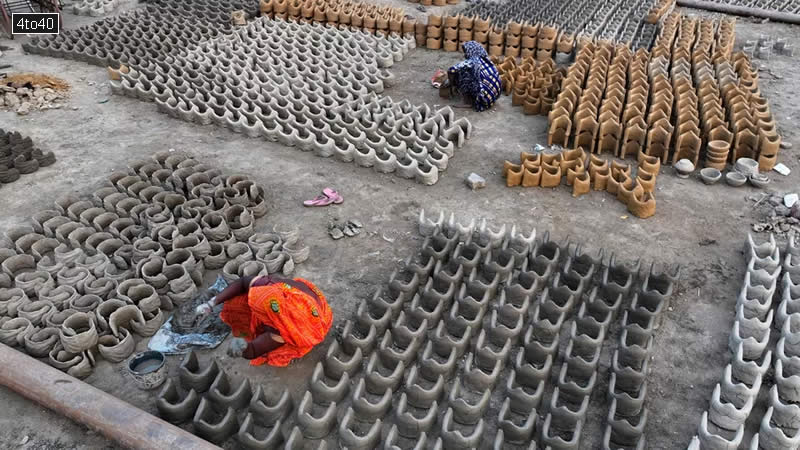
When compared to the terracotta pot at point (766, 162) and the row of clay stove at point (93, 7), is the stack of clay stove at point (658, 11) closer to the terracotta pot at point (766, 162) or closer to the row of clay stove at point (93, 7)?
the terracotta pot at point (766, 162)

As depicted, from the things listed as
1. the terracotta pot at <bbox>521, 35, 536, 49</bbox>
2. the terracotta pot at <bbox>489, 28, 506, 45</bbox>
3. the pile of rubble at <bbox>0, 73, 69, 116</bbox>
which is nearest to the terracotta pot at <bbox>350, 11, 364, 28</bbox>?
the terracotta pot at <bbox>489, 28, 506, 45</bbox>

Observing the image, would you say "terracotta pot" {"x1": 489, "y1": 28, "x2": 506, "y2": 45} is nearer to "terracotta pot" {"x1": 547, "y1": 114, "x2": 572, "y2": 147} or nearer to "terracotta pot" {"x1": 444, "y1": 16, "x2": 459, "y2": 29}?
"terracotta pot" {"x1": 444, "y1": 16, "x2": 459, "y2": 29}

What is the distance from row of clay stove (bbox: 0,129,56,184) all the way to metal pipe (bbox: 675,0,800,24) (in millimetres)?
14862

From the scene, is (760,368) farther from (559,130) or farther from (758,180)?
(559,130)

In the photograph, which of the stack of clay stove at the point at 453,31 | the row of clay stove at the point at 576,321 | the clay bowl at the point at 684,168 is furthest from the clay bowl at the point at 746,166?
the stack of clay stove at the point at 453,31

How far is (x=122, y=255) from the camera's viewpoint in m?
6.62

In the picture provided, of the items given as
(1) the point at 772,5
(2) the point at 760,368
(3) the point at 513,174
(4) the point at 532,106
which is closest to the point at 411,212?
(3) the point at 513,174

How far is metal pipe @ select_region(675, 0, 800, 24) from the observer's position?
14320 millimetres

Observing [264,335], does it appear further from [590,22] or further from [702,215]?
[590,22]

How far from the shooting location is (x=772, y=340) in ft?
18.9

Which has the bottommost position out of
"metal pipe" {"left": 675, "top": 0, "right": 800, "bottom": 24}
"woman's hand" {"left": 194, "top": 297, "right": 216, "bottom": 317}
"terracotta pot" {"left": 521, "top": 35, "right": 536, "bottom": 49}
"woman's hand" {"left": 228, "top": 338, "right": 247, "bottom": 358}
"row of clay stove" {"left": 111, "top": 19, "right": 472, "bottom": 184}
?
"woman's hand" {"left": 228, "top": 338, "right": 247, "bottom": 358}

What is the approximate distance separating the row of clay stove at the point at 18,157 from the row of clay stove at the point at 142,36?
9.39 ft

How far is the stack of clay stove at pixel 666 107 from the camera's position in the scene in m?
8.51

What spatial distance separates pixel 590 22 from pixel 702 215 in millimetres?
7135
